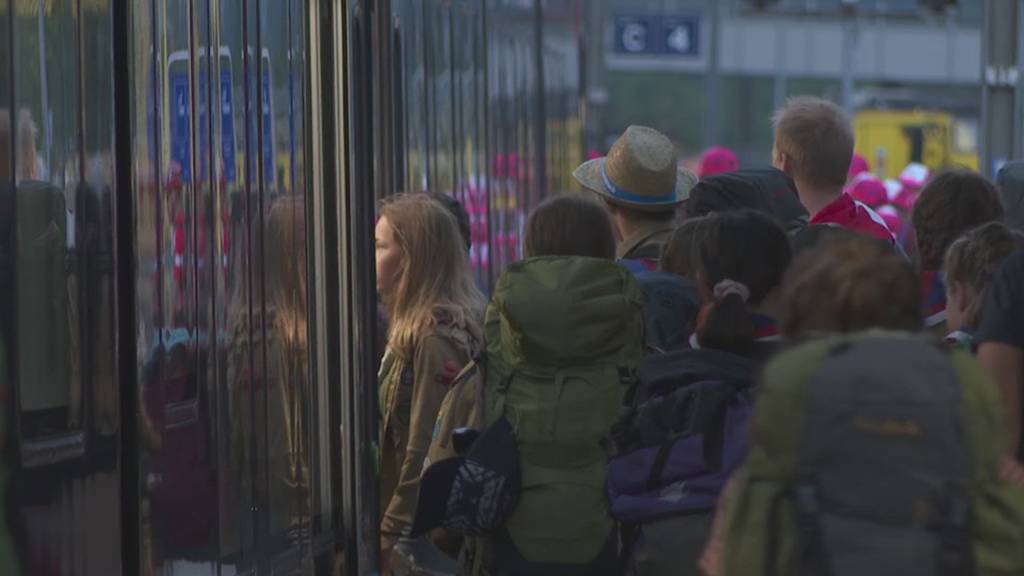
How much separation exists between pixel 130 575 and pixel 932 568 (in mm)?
A: 1216

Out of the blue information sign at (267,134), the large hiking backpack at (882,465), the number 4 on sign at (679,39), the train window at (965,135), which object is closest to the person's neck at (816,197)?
the blue information sign at (267,134)

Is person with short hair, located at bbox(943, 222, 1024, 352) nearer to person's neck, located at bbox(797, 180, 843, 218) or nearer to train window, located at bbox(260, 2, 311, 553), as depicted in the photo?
person's neck, located at bbox(797, 180, 843, 218)

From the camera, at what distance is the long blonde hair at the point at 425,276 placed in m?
5.34

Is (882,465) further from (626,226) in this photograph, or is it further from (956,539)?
(626,226)

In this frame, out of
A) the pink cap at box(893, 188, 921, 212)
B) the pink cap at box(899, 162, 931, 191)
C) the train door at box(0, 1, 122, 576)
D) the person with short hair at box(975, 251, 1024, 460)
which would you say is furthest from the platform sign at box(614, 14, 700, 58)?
the train door at box(0, 1, 122, 576)

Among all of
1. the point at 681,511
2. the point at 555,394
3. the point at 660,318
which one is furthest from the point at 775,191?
the point at 681,511

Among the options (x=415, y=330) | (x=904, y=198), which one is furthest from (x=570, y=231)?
(x=904, y=198)

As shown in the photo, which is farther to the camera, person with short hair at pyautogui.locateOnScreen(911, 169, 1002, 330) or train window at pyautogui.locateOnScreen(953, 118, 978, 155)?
train window at pyautogui.locateOnScreen(953, 118, 978, 155)

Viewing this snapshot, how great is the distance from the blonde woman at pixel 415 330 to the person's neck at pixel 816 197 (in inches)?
38.5

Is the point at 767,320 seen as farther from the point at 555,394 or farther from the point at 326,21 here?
the point at 326,21

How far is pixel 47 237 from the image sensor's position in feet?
9.91

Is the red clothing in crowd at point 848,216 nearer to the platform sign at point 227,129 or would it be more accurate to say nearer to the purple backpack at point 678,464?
the purple backpack at point 678,464

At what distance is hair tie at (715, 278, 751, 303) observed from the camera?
396 cm

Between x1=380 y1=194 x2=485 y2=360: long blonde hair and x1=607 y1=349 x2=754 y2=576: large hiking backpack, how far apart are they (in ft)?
4.38
